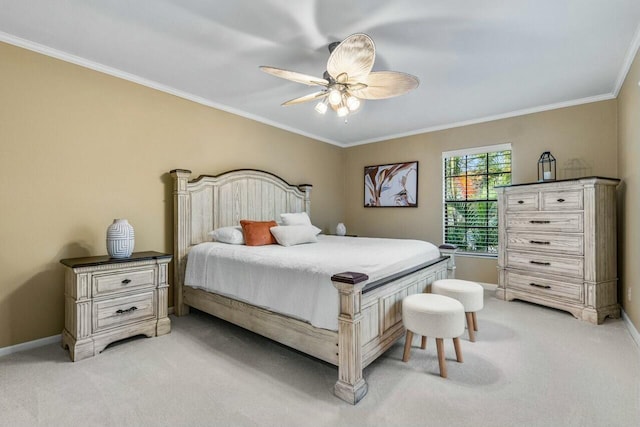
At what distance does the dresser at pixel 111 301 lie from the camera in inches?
95.7

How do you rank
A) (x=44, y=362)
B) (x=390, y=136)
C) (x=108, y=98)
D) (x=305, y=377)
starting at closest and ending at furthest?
1. (x=305, y=377)
2. (x=44, y=362)
3. (x=108, y=98)
4. (x=390, y=136)

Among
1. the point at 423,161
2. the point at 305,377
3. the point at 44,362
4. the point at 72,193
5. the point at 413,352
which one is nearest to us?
the point at 305,377

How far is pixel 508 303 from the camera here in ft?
12.5

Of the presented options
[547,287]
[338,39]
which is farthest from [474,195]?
[338,39]

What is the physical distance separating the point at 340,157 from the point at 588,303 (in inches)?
171

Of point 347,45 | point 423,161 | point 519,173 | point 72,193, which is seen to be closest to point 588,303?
point 519,173

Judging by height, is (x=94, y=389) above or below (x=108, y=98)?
below

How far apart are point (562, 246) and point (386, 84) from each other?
2786 mm

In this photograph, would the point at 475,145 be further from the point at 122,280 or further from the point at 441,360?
the point at 122,280

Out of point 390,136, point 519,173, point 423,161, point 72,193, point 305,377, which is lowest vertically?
point 305,377

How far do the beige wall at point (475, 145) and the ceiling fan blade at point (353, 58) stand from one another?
10.00 feet

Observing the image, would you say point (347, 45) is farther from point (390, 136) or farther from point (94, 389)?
point (390, 136)

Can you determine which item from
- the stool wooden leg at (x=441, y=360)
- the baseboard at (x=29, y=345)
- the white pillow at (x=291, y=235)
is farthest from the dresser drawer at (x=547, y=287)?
the baseboard at (x=29, y=345)

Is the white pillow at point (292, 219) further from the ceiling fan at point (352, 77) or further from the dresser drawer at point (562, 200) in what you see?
the dresser drawer at point (562, 200)
